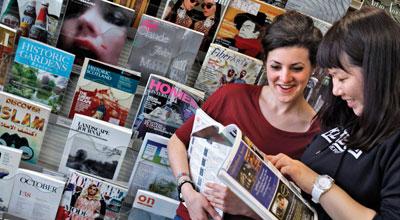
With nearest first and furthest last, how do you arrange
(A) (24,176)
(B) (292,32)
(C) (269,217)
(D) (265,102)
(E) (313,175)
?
(C) (269,217), (E) (313,175), (B) (292,32), (D) (265,102), (A) (24,176)

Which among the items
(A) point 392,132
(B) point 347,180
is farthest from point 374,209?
(A) point 392,132

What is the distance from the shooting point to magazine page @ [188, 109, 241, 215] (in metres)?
1.37

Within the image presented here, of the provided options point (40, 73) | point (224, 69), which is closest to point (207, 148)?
point (224, 69)

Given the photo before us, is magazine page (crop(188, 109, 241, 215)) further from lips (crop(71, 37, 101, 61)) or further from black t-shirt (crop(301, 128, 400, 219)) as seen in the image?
lips (crop(71, 37, 101, 61))

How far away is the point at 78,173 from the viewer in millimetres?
2066

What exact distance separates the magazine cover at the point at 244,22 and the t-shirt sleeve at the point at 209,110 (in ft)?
1.08

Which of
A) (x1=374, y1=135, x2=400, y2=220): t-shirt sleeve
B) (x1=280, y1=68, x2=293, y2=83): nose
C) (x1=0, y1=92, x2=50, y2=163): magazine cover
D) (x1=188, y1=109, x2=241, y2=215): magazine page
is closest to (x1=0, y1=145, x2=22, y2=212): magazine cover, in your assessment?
(x1=0, y1=92, x2=50, y2=163): magazine cover

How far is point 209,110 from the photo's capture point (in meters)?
1.86

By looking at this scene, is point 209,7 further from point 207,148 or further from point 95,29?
point 207,148

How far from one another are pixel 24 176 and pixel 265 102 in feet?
3.30

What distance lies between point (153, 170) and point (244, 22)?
744 millimetres

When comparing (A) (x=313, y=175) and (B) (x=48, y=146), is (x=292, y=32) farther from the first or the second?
(B) (x=48, y=146)

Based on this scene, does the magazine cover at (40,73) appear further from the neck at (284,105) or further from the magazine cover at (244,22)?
the neck at (284,105)

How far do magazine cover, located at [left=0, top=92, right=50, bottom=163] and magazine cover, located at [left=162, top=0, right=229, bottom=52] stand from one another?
637 mm
